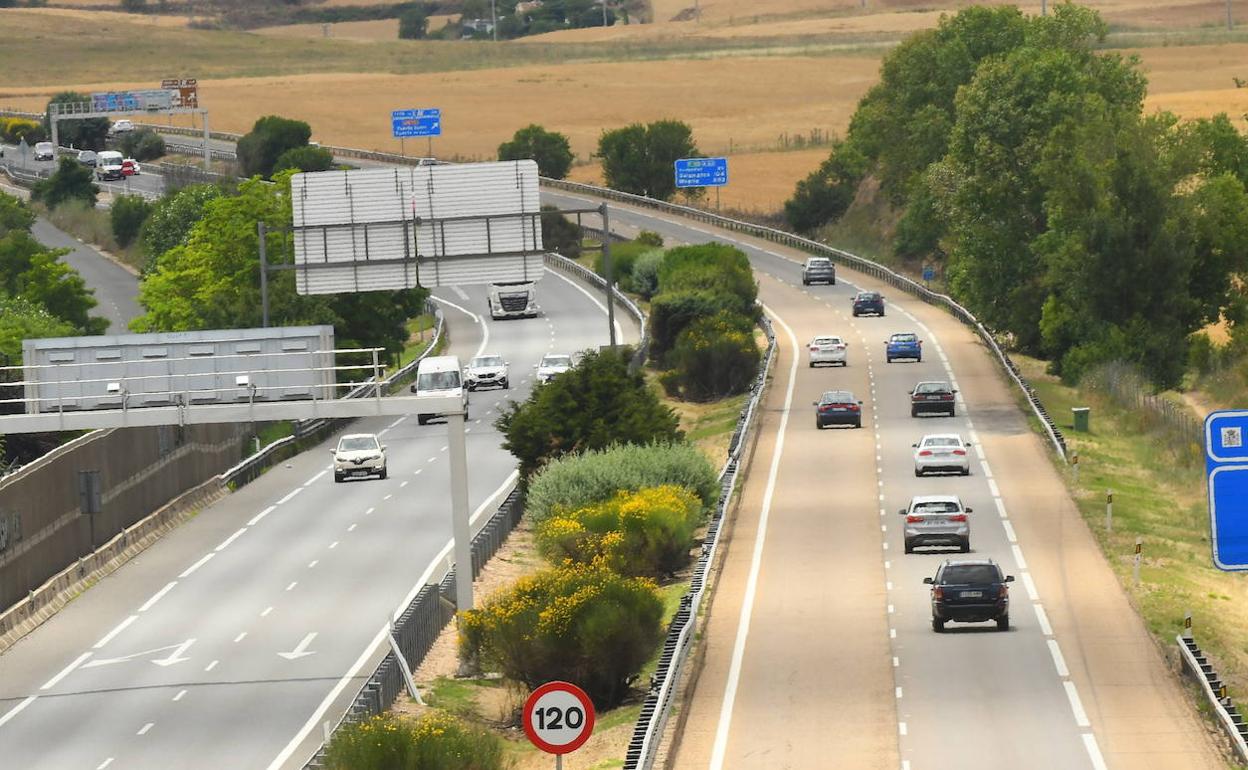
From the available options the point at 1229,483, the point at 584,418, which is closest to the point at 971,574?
the point at 1229,483

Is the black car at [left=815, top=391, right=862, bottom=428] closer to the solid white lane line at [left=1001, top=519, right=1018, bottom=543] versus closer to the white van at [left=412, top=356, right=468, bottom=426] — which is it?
the white van at [left=412, top=356, right=468, bottom=426]

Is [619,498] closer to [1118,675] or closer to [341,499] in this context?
[341,499]

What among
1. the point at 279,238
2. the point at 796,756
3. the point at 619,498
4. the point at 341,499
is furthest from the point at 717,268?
the point at 796,756

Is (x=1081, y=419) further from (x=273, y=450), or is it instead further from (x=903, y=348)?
(x=273, y=450)

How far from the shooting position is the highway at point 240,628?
3656 cm

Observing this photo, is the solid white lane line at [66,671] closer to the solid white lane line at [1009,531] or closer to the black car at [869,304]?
the solid white lane line at [1009,531]

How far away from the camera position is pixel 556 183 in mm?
155250

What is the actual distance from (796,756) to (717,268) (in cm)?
7066

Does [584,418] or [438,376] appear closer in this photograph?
[584,418]

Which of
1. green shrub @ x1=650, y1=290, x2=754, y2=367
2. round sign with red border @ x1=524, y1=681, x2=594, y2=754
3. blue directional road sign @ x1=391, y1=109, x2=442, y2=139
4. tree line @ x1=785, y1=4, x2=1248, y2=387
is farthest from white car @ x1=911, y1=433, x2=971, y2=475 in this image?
blue directional road sign @ x1=391, y1=109, x2=442, y2=139

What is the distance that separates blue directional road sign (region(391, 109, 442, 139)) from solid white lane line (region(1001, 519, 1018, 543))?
107110 millimetres

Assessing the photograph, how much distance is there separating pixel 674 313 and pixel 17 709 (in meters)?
55.8

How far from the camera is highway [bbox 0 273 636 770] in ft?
120

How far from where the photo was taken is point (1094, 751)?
29.9 m
